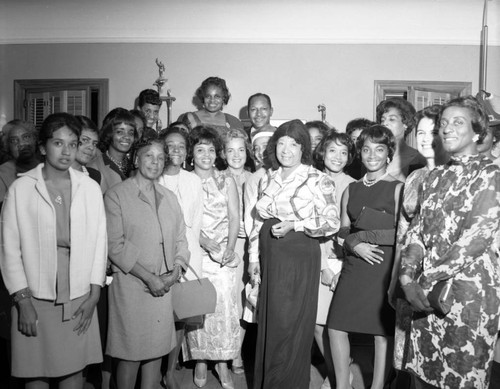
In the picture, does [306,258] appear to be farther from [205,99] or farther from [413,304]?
[205,99]

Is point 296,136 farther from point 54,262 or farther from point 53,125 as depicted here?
point 54,262

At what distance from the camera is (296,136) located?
3.95m

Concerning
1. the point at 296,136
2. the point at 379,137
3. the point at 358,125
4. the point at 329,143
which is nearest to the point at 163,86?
the point at 358,125

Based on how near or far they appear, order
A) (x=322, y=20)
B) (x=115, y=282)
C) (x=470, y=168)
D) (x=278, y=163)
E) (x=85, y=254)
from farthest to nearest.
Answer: (x=322, y=20) → (x=278, y=163) → (x=115, y=282) → (x=85, y=254) → (x=470, y=168)

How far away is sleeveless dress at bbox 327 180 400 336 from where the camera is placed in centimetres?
382

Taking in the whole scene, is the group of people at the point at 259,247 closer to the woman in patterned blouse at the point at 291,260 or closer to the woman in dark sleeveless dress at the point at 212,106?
the woman in patterned blouse at the point at 291,260

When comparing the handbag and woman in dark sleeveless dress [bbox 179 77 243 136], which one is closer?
the handbag

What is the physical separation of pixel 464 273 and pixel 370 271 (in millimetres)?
1024

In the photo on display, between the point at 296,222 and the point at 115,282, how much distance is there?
1240 millimetres

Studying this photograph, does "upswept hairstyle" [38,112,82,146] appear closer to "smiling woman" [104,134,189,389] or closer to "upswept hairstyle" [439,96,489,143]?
"smiling woman" [104,134,189,389]

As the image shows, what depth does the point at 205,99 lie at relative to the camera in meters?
6.09

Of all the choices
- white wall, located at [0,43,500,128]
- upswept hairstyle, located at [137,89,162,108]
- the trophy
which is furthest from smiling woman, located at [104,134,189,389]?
white wall, located at [0,43,500,128]

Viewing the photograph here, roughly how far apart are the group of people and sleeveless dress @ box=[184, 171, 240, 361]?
1 centimetres

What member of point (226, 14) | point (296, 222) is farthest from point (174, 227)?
point (226, 14)
